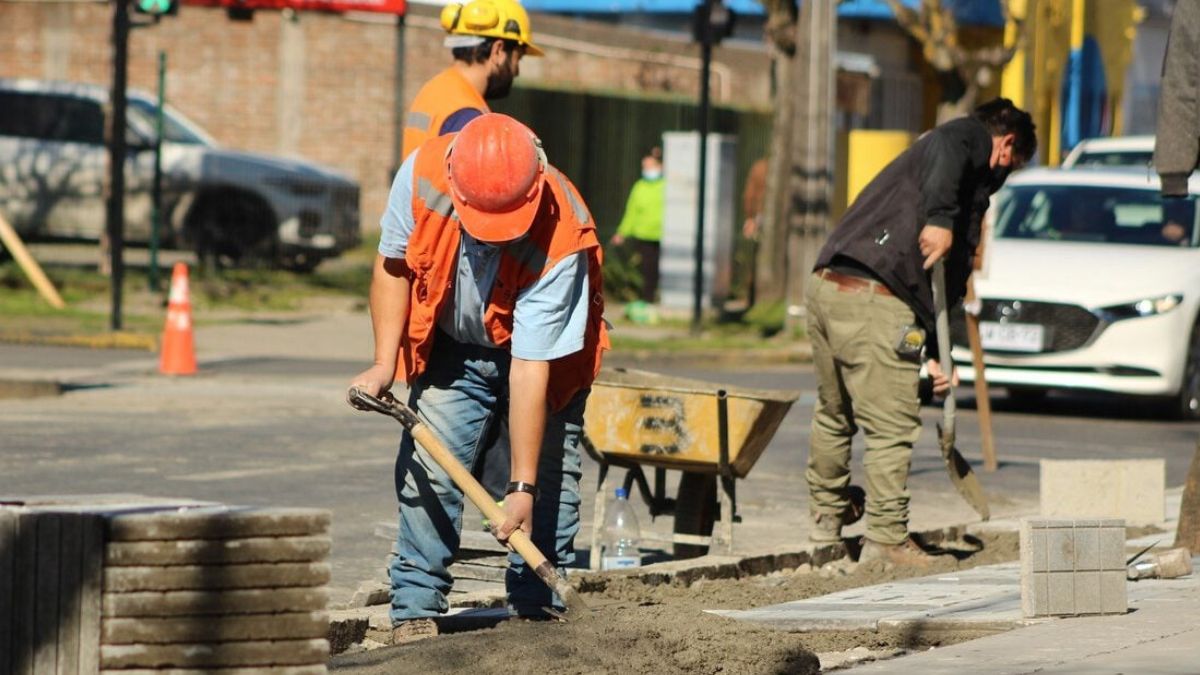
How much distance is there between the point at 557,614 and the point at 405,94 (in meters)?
27.8

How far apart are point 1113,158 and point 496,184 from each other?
17.2m

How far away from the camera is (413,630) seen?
6.76 meters

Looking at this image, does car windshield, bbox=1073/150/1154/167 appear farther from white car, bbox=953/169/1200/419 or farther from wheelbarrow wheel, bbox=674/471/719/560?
wheelbarrow wheel, bbox=674/471/719/560

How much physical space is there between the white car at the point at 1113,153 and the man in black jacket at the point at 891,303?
13293mm

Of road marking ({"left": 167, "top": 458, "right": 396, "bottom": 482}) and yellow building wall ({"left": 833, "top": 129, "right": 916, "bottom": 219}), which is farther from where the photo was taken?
yellow building wall ({"left": 833, "top": 129, "right": 916, "bottom": 219})

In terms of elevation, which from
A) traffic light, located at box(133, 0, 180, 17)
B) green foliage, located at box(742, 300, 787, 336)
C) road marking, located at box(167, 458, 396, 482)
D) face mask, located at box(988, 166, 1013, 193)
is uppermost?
traffic light, located at box(133, 0, 180, 17)

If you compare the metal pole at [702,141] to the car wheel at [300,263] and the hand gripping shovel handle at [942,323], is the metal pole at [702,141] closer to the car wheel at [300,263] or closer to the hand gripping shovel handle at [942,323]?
the car wheel at [300,263]

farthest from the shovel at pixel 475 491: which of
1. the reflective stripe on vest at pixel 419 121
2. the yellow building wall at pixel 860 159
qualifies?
the yellow building wall at pixel 860 159

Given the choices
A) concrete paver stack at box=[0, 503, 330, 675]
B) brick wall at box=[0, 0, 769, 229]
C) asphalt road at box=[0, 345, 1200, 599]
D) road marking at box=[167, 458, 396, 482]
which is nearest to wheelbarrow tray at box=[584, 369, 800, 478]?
asphalt road at box=[0, 345, 1200, 599]

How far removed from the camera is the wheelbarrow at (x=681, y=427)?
876 cm

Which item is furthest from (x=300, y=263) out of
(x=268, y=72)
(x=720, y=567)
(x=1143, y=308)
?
(x=720, y=567)

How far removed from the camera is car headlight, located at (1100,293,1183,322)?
1573cm

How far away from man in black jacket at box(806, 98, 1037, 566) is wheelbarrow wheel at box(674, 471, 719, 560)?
1.33 ft

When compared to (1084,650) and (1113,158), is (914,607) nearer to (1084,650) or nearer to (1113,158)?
(1084,650)
